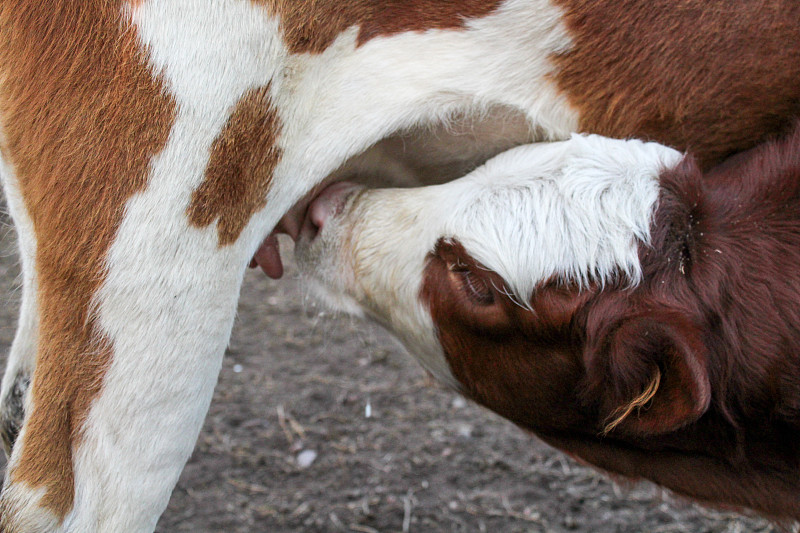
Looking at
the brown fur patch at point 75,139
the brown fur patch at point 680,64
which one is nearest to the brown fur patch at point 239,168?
the brown fur patch at point 75,139

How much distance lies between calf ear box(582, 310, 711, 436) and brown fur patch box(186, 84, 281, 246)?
0.71 metres

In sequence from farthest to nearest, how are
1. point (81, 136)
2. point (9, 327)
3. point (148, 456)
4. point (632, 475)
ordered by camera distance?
point (9, 327) < point (632, 475) < point (148, 456) < point (81, 136)

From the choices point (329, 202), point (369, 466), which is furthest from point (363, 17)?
point (369, 466)

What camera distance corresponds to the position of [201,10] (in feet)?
5.02

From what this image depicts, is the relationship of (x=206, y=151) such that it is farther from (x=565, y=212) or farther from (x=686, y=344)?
(x=686, y=344)

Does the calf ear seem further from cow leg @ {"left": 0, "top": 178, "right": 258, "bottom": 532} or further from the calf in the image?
cow leg @ {"left": 0, "top": 178, "right": 258, "bottom": 532}

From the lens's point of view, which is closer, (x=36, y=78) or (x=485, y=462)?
(x=36, y=78)

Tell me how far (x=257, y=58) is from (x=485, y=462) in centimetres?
187

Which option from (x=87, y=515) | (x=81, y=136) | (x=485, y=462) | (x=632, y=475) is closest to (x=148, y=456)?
(x=87, y=515)

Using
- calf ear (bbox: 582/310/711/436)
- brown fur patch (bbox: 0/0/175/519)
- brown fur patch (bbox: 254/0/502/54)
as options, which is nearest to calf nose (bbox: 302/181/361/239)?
brown fur patch (bbox: 254/0/502/54)

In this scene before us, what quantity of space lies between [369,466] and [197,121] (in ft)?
5.72

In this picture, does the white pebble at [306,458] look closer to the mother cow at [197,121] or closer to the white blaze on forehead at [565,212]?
the mother cow at [197,121]

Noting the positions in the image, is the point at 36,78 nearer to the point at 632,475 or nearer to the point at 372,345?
the point at 632,475

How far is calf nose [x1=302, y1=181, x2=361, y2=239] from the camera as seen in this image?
6.82ft
